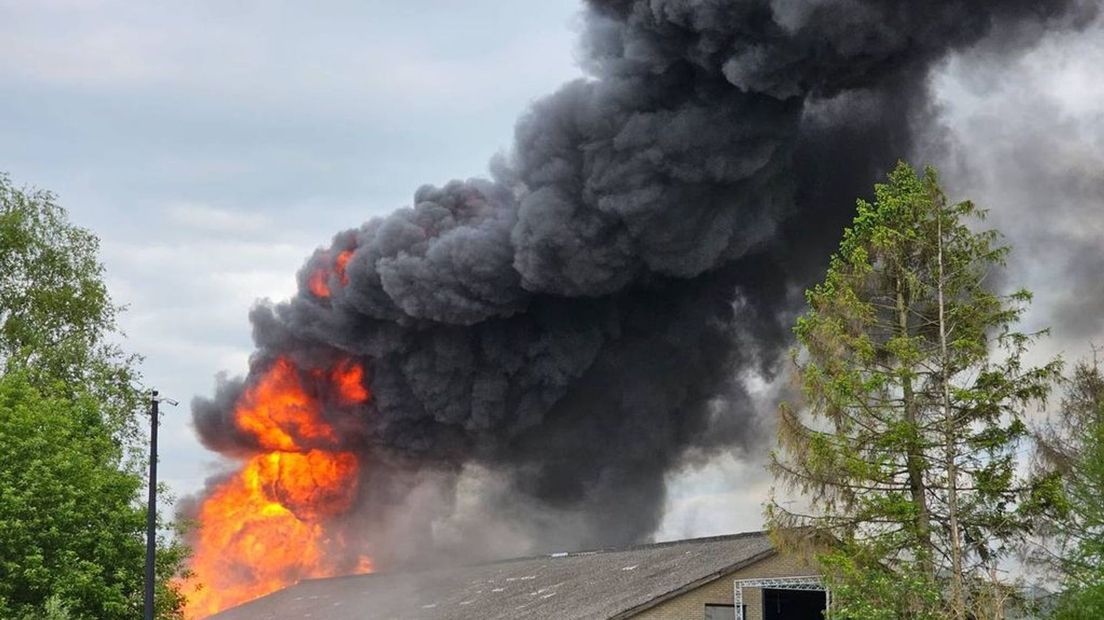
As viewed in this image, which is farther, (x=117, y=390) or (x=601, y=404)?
(x=601, y=404)

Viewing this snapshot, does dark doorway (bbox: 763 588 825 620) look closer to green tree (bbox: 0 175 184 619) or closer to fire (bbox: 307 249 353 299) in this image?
green tree (bbox: 0 175 184 619)

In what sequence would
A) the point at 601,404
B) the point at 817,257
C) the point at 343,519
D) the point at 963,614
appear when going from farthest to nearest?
the point at 343,519, the point at 601,404, the point at 817,257, the point at 963,614

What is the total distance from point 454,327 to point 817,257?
15.6 m

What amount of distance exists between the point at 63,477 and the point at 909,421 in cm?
2305

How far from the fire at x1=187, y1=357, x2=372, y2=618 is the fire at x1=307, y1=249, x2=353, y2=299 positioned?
336 centimetres

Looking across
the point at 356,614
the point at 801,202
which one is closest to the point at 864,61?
the point at 801,202

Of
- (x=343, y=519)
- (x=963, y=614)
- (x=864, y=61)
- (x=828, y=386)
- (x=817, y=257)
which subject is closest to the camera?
(x=963, y=614)

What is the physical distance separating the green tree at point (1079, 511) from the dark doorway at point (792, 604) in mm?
8661

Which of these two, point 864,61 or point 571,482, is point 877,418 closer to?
point 864,61

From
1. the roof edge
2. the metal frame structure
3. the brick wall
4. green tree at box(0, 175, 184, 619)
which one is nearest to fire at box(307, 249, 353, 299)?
green tree at box(0, 175, 184, 619)

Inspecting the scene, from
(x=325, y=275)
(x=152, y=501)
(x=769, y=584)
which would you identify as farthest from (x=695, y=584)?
(x=325, y=275)

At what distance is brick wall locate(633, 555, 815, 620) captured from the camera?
34781mm

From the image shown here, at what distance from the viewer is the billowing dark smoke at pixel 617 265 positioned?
44.1 meters

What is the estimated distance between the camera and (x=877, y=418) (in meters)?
25.6
